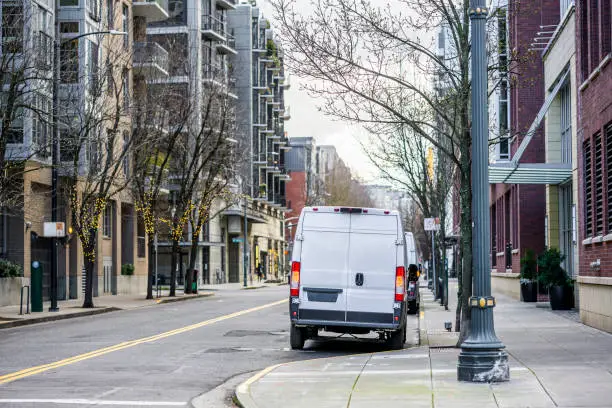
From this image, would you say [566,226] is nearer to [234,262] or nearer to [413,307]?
[413,307]

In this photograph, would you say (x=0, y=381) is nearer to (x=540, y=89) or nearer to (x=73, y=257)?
(x=540, y=89)

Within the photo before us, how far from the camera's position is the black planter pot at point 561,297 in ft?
101

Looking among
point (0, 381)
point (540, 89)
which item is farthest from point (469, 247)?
point (540, 89)

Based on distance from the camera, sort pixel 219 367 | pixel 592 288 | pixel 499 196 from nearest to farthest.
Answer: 1. pixel 219 367
2. pixel 592 288
3. pixel 499 196

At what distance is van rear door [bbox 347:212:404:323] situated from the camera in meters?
17.8

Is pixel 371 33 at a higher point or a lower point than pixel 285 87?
lower

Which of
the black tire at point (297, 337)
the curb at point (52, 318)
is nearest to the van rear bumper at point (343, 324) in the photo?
the black tire at point (297, 337)

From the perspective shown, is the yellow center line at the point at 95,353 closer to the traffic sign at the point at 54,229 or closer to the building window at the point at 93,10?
the traffic sign at the point at 54,229

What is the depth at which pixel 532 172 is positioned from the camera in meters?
31.3

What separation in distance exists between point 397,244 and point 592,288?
266 inches

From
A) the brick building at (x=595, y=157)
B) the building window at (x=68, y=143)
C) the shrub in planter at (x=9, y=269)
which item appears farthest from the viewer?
the shrub in planter at (x=9, y=269)

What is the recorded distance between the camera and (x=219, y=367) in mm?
15555

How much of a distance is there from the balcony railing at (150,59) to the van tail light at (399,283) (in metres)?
27.6

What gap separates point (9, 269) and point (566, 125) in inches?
796
